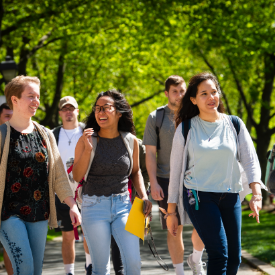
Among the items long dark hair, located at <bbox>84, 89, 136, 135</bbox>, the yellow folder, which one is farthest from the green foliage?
the yellow folder

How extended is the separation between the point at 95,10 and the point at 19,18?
2342 mm

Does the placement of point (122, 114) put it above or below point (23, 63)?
below

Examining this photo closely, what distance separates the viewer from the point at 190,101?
4.48m

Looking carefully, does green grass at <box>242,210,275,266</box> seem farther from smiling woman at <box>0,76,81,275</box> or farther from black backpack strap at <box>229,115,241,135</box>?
smiling woman at <box>0,76,81,275</box>

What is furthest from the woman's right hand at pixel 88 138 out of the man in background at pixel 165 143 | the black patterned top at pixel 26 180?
the man in background at pixel 165 143

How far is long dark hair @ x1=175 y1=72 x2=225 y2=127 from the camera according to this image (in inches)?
173

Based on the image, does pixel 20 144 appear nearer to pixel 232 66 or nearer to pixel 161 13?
pixel 161 13

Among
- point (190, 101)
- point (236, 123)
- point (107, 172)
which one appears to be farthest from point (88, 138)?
point (236, 123)

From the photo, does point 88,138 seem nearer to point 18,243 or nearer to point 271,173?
point 18,243

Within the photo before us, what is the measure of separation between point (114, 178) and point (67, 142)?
2.16 m

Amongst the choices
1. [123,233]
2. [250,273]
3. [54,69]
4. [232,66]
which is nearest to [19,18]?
[54,69]

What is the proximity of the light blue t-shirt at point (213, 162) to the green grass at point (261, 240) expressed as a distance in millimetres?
3420

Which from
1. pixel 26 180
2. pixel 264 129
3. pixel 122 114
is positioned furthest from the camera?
pixel 264 129

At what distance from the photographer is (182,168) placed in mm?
4176
